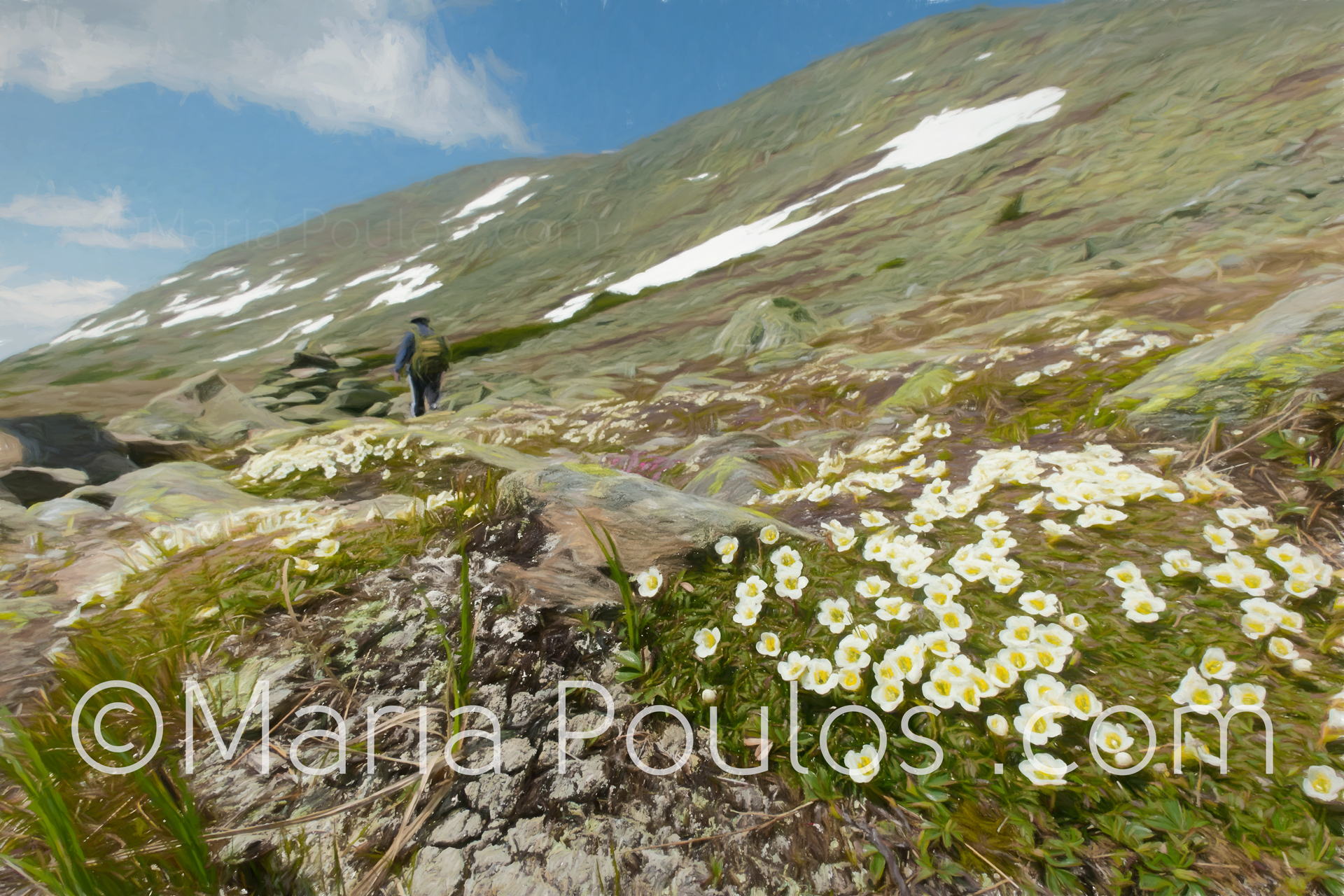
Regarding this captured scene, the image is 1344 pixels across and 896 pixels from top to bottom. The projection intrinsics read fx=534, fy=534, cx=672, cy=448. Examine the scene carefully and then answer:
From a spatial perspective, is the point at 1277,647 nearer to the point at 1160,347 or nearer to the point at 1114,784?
the point at 1114,784

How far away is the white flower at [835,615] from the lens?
7.02ft

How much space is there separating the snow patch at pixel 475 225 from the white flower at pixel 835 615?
78627mm

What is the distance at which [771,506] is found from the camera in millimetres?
3535

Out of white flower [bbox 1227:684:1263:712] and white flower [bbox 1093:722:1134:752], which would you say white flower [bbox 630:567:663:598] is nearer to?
white flower [bbox 1093:722:1134:752]

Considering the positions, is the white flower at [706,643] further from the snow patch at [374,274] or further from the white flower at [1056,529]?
the snow patch at [374,274]

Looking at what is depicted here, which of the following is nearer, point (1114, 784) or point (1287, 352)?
point (1114, 784)

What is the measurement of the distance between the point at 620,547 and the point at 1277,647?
244 centimetres

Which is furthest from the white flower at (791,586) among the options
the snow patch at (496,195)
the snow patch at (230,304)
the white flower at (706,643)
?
the snow patch at (230,304)

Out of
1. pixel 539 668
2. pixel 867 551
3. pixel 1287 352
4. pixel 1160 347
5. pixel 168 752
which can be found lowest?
pixel 1160 347

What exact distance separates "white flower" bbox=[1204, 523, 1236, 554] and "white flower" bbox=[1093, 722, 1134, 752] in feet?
3.24

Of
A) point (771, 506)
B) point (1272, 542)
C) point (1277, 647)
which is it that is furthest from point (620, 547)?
point (1272, 542)

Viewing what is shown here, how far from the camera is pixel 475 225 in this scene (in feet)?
242

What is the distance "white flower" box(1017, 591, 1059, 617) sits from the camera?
2033mm

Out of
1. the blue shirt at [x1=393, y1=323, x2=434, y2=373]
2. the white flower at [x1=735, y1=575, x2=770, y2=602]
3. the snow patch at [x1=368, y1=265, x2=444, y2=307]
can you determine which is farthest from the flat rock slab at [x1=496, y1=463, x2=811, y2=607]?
the snow patch at [x1=368, y1=265, x2=444, y2=307]
